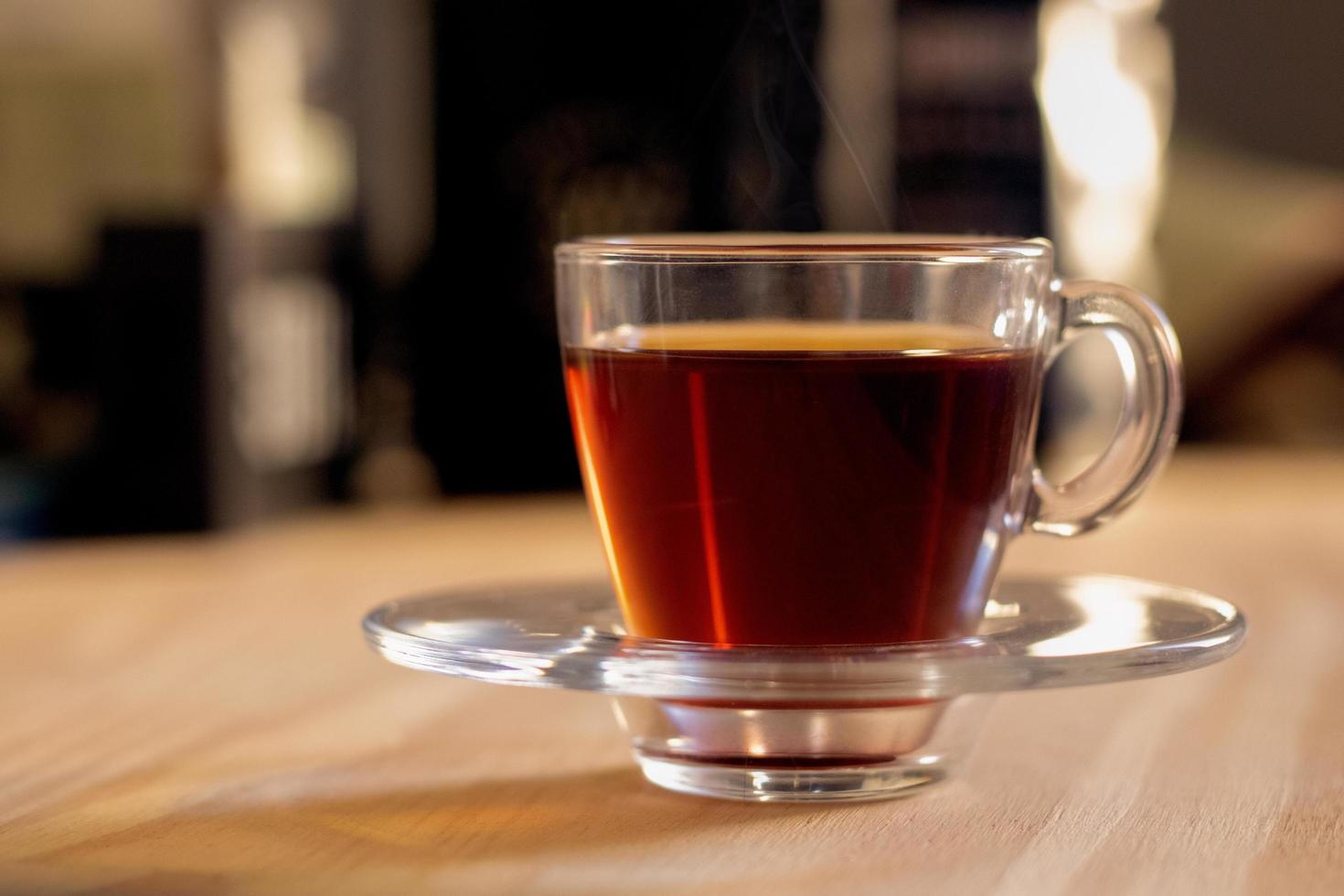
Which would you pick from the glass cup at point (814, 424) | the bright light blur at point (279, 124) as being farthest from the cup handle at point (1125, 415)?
the bright light blur at point (279, 124)

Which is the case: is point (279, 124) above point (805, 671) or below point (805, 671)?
above

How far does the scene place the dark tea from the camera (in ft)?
1.55

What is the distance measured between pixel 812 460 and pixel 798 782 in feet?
0.30

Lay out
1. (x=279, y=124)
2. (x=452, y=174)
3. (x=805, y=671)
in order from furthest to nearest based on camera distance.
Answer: (x=279, y=124) → (x=452, y=174) → (x=805, y=671)

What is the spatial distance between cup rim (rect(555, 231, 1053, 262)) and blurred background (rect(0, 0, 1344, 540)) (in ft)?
A: 3.13

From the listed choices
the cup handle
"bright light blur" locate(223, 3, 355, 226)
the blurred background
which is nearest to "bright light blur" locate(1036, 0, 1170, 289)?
the blurred background

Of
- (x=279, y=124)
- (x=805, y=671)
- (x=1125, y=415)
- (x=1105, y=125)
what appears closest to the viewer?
(x=805, y=671)

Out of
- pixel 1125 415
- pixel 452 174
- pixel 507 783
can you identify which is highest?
pixel 452 174

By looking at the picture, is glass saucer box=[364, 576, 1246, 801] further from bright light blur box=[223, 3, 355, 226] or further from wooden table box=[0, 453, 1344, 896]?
bright light blur box=[223, 3, 355, 226]

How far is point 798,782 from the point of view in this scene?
466 mm

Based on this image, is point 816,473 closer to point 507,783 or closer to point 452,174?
point 507,783

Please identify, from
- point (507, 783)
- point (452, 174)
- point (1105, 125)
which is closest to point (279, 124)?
point (452, 174)

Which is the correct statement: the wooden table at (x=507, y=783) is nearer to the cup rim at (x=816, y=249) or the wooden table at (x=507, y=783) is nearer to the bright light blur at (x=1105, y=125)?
the cup rim at (x=816, y=249)

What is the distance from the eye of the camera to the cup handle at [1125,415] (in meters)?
0.52
